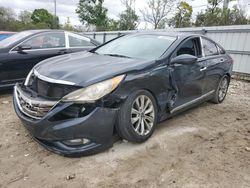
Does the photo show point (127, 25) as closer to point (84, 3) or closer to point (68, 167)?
point (84, 3)

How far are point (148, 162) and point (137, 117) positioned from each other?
1.81 feet

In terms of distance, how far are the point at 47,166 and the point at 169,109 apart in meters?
1.78

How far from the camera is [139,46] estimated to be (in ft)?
13.1

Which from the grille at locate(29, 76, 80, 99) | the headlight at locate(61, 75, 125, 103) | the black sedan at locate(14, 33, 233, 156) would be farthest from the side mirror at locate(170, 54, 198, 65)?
the grille at locate(29, 76, 80, 99)

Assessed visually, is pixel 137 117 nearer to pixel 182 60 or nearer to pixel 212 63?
pixel 182 60

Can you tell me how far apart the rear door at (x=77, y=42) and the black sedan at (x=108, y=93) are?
2.23 meters

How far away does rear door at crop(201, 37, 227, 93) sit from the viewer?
180 inches

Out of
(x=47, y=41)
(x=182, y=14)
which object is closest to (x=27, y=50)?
(x=47, y=41)

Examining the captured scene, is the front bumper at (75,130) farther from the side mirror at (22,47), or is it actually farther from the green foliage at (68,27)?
the green foliage at (68,27)

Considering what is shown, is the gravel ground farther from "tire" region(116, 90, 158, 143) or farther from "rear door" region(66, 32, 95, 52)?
"rear door" region(66, 32, 95, 52)

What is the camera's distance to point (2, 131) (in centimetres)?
369

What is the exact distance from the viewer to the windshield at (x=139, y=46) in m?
3.74

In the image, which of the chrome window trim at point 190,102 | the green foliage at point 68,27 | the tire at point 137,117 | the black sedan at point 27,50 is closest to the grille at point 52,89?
the tire at point 137,117

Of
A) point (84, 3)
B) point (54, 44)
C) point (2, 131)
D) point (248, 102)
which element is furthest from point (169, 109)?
point (84, 3)
